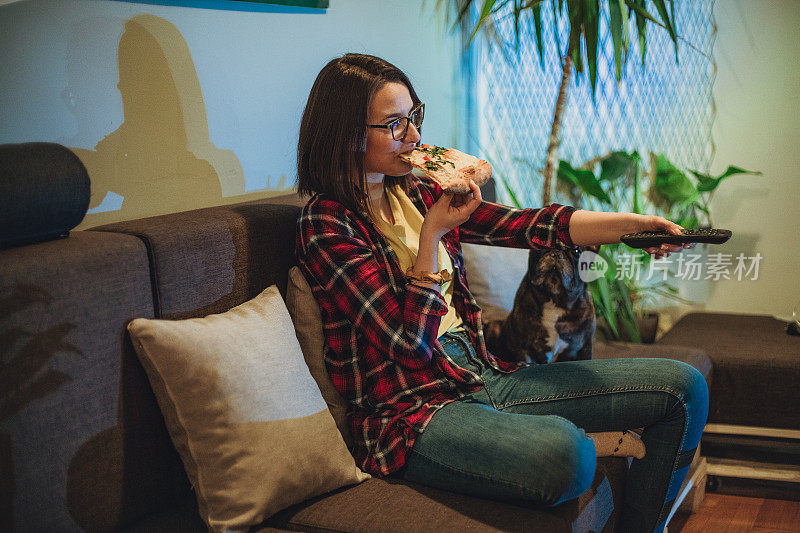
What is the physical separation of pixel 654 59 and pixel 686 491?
1.71 meters

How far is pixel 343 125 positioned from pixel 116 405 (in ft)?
2.25

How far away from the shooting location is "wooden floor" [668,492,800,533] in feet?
6.53

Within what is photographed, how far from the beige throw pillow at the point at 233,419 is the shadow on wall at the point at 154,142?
42 centimetres

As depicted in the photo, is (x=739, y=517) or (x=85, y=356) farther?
(x=739, y=517)

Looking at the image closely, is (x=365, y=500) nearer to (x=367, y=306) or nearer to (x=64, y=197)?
(x=367, y=306)

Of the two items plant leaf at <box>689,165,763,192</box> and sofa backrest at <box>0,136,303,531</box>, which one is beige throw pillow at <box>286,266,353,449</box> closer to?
sofa backrest at <box>0,136,303,531</box>

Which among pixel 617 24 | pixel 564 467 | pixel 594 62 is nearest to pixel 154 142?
pixel 564 467

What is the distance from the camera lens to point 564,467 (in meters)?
1.15

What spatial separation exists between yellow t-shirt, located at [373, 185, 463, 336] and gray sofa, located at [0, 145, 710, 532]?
32 cm

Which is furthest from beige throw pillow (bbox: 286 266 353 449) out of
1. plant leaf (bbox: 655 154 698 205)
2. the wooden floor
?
plant leaf (bbox: 655 154 698 205)

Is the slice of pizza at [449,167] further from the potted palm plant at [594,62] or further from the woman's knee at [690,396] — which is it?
the potted palm plant at [594,62]

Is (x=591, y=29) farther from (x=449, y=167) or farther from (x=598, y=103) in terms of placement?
(x=449, y=167)

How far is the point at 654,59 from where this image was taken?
109 inches

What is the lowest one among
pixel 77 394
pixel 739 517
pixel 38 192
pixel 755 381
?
pixel 739 517
